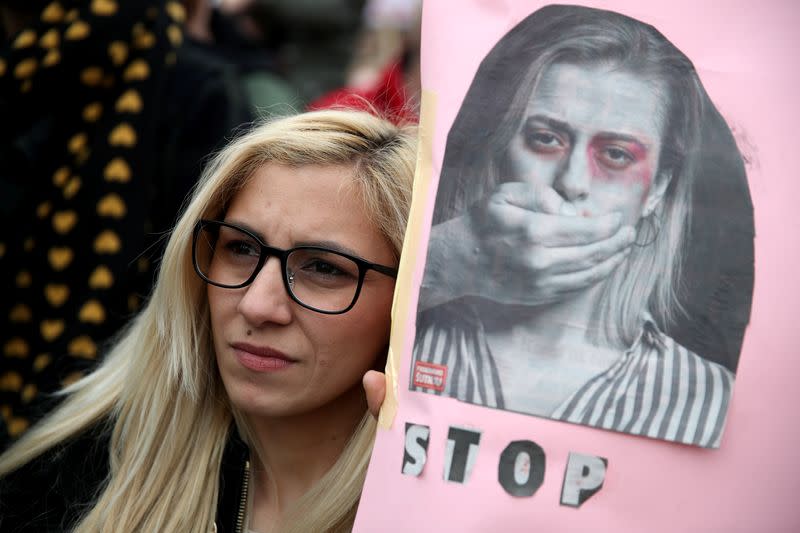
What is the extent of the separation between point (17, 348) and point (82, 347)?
0.24 meters

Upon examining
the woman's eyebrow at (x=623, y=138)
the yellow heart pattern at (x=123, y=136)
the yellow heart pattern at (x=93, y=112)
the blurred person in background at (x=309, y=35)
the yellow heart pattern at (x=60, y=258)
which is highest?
the blurred person in background at (x=309, y=35)

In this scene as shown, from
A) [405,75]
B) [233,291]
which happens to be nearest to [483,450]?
[233,291]

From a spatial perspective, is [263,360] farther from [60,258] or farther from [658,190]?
[60,258]

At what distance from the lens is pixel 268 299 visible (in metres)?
1.64

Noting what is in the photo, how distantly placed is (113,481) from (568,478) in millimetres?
1067

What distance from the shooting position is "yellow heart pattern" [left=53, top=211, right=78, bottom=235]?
255cm

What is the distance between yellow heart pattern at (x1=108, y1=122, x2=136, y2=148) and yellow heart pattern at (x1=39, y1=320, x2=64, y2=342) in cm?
52

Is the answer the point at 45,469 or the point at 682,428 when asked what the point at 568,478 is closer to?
the point at 682,428

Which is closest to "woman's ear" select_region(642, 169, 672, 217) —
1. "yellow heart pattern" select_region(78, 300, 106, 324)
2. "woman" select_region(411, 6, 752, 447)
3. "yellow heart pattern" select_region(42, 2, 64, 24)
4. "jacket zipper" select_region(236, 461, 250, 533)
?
"woman" select_region(411, 6, 752, 447)

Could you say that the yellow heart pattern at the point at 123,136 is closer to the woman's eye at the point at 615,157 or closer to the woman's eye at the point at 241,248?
the woman's eye at the point at 241,248

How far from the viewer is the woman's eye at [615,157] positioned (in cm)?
132

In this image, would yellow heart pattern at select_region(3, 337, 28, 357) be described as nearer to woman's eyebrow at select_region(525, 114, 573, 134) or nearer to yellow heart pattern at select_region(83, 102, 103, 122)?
yellow heart pattern at select_region(83, 102, 103, 122)

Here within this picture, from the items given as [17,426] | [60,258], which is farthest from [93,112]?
[17,426]

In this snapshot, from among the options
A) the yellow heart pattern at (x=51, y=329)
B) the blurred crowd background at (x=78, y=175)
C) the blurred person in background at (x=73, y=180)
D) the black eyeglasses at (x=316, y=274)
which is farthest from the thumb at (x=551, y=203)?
the yellow heart pattern at (x=51, y=329)
